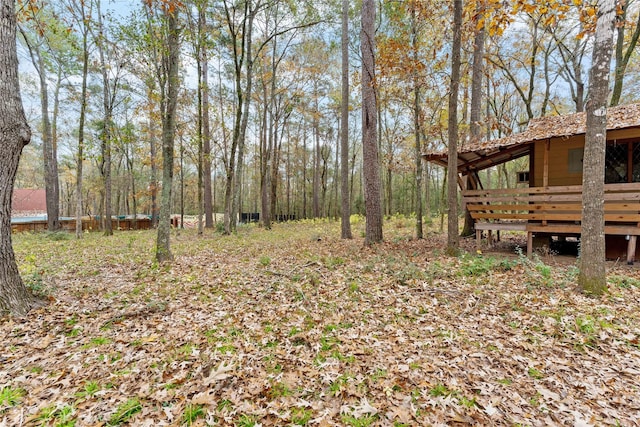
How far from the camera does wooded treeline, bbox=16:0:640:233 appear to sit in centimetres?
781

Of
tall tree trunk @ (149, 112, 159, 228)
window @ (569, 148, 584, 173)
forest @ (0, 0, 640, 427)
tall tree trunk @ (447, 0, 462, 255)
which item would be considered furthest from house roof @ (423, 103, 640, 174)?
tall tree trunk @ (149, 112, 159, 228)

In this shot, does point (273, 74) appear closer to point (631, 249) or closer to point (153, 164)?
point (153, 164)

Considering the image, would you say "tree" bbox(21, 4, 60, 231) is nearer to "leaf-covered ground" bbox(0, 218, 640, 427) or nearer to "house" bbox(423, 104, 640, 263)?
"leaf-covered ground" bbox(0, 218, 640, 427)

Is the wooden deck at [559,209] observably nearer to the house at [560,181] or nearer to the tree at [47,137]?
the house at [560,181]

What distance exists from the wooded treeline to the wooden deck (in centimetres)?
200

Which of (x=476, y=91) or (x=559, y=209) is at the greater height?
(x=476, y=91)

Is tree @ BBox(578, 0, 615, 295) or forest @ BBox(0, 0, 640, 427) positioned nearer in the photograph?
forest @ BBox(0, 0, 640, 427)

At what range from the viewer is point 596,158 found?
4219 millimetres

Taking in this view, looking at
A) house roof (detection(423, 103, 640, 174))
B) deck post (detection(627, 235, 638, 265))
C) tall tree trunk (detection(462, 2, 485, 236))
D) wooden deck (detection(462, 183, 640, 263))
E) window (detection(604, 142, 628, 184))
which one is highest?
tall tree trunk (detection(462, 2, 485, 236))

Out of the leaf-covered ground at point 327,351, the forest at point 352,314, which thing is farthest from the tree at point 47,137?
the leaf-covered ground at point 327,351

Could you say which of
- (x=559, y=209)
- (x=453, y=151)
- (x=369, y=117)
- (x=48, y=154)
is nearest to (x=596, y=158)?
(x=453, y=151)

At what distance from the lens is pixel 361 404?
2520 millimetres

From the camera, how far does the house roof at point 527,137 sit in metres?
6.95

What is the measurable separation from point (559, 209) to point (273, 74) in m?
14.7
